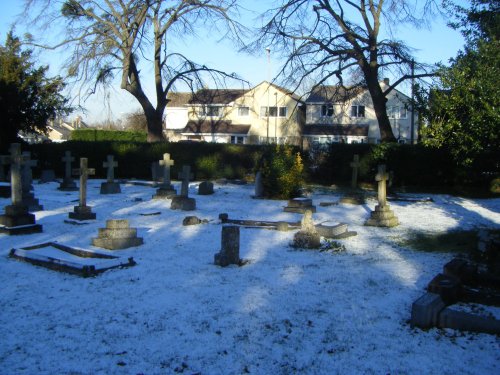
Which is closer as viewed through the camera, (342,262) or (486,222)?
(342,262)

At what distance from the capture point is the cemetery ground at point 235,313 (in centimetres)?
465

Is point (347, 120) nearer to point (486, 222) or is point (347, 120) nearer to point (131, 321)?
point (486, 222)

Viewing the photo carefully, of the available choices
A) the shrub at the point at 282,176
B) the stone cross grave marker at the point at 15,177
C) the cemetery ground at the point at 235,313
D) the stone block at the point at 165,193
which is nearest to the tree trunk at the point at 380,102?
the shrub at the point at 282,176

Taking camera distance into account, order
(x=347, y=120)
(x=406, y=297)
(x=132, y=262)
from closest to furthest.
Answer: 1. (x=406, y=297)
2. (x=132, y=262)
3. (x=347, y=120)

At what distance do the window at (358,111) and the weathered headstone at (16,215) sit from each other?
132 ft

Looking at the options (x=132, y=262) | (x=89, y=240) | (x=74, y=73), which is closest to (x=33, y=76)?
(x=74, y=73)

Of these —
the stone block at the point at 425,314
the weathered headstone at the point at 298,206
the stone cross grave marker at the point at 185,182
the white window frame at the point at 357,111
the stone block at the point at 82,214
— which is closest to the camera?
the stone block at the point at 425,314

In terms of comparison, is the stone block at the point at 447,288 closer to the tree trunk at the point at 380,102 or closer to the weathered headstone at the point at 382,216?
the weathered headstone at the point at 382,216

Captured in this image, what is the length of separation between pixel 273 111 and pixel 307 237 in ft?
134

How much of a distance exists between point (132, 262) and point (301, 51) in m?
20.5

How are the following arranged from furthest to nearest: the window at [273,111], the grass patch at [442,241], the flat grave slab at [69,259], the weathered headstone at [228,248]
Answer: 1. the window at [273,111]
2. the grass patch at [442,241]
3. the weathered headstone at [228,248]
4. the flat grave slab at [69,259]

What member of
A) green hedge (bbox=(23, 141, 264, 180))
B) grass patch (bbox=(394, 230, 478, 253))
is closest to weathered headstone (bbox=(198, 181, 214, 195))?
green hedge (bbox=(23, 141, 264, 180))

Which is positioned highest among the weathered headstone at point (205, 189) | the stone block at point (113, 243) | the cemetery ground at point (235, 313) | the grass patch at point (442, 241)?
the weathered headstone at point (205, 189)

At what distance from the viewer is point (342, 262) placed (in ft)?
27.5
